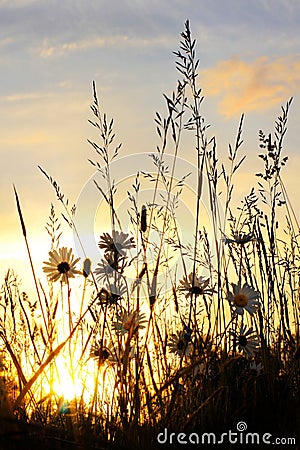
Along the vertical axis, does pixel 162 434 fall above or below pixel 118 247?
below

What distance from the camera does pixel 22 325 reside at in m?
3.38

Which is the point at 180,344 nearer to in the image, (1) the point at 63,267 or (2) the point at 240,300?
(2) the point at 240,300

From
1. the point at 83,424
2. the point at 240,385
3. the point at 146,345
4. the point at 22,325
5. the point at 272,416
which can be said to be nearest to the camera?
the point at 83,424

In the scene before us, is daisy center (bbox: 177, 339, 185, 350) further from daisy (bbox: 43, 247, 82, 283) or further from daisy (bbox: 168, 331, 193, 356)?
daisy (bbox: 43, 247, 82, 283)

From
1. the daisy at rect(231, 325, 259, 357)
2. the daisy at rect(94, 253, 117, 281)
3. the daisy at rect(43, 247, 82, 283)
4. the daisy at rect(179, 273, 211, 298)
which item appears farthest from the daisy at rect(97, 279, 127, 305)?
the daisy at rect(231, 325, 259, 357)

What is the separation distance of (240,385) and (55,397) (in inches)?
34.3

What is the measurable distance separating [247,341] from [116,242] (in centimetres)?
82

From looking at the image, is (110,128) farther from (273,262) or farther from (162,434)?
(162,434)

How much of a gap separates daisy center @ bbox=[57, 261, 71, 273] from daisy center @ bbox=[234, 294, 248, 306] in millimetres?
661

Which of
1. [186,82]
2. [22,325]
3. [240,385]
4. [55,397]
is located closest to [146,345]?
[55,397]

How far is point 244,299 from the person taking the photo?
2.40m

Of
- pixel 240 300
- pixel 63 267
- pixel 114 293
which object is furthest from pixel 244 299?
pixel 63 267

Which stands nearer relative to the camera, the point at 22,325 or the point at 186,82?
the point at 186,82

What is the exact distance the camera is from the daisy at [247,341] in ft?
8.12
